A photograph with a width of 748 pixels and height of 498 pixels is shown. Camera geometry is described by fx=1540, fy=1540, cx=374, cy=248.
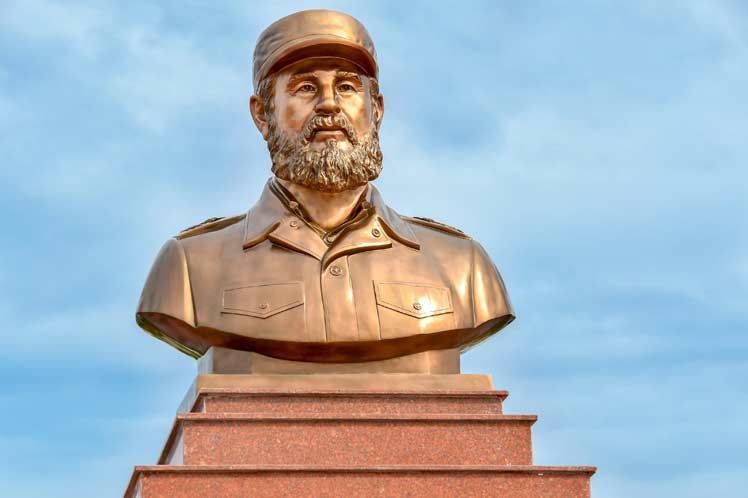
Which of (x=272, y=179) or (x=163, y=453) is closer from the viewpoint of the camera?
(x=163, y=453)

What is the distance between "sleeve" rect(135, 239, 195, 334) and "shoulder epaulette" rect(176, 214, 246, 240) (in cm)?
22

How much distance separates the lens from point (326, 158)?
1063 centimetres

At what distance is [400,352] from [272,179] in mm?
1693

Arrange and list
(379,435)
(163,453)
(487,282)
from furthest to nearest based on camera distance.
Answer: (487,282), (163,453), (379,435)

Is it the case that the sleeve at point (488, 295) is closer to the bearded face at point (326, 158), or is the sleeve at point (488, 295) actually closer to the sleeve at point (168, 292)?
the bearded face at point (326, 158)

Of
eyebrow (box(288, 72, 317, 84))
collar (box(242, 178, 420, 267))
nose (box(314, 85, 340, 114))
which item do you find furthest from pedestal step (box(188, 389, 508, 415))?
eyebrow (box(288, 72, 317, 84))

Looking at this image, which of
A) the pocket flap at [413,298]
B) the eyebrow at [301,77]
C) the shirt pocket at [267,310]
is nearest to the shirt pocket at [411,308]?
the pocket flap at [413,298]

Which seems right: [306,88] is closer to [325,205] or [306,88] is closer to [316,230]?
[325,205]

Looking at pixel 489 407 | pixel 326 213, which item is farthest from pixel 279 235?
pixel 489 407

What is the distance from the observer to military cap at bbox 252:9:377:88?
424 inches

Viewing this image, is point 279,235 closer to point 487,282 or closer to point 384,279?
point 384,279

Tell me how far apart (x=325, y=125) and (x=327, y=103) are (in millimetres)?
154

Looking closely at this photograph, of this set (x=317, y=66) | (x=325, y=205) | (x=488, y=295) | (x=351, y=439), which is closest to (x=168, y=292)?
(x=325, y=205)

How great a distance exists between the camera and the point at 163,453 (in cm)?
1027
